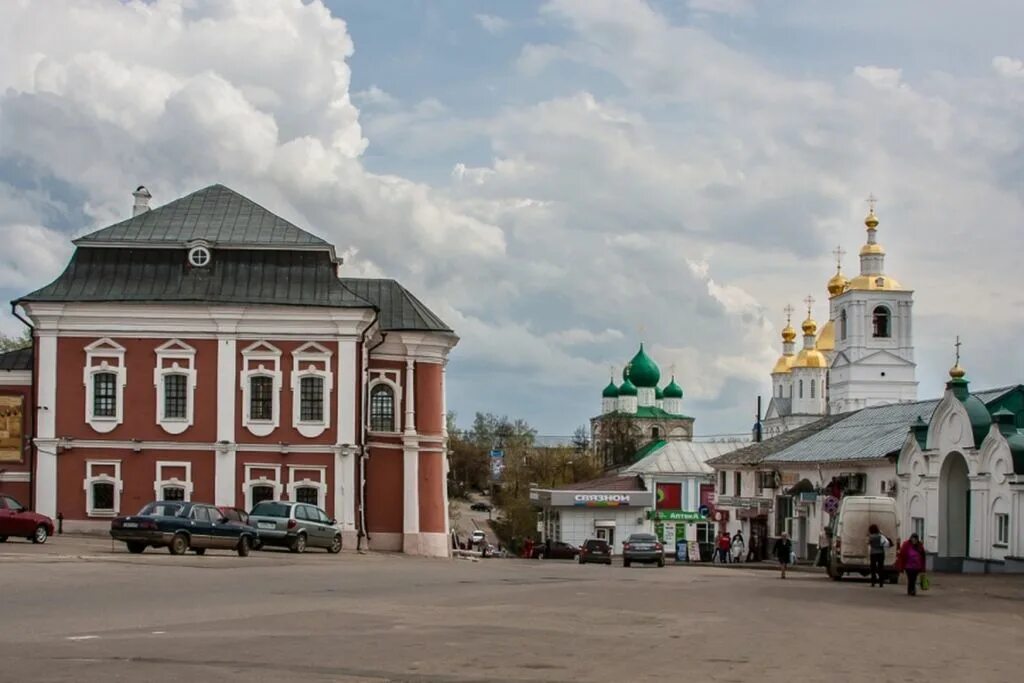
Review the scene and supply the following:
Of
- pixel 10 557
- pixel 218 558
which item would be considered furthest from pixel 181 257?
pixel 10 557

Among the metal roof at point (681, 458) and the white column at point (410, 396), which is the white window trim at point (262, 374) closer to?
the white column at point (410, 396)

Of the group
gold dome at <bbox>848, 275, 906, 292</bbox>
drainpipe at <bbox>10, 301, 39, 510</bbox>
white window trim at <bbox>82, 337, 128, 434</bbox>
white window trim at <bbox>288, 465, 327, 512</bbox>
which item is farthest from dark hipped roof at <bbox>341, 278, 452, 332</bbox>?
gold dome at <bbox>848, 275, 906, 292</bbox>

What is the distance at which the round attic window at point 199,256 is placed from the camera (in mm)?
51531

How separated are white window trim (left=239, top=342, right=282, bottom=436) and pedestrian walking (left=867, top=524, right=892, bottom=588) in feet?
72.0

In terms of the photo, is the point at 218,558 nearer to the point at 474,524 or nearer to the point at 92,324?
the point at 92,324

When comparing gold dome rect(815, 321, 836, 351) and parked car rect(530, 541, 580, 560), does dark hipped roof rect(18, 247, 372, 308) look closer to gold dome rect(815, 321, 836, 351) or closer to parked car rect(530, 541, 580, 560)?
parked car rect(530, 541, 580, 560)

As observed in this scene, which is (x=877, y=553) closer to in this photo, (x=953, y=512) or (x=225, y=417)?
(x=953, y=512)

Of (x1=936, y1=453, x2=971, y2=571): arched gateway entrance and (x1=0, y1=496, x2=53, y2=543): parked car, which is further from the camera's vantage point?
(x1=936, y1=453, x2=971, y2=571): arched gateway entrance

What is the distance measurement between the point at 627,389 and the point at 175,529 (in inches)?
5666

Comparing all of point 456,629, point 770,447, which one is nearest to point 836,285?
point 770,447

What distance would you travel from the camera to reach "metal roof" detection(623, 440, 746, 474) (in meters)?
99.9

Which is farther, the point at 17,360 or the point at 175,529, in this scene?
the point at 17,360

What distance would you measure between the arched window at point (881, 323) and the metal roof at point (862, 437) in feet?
225

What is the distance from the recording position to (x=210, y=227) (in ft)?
173
